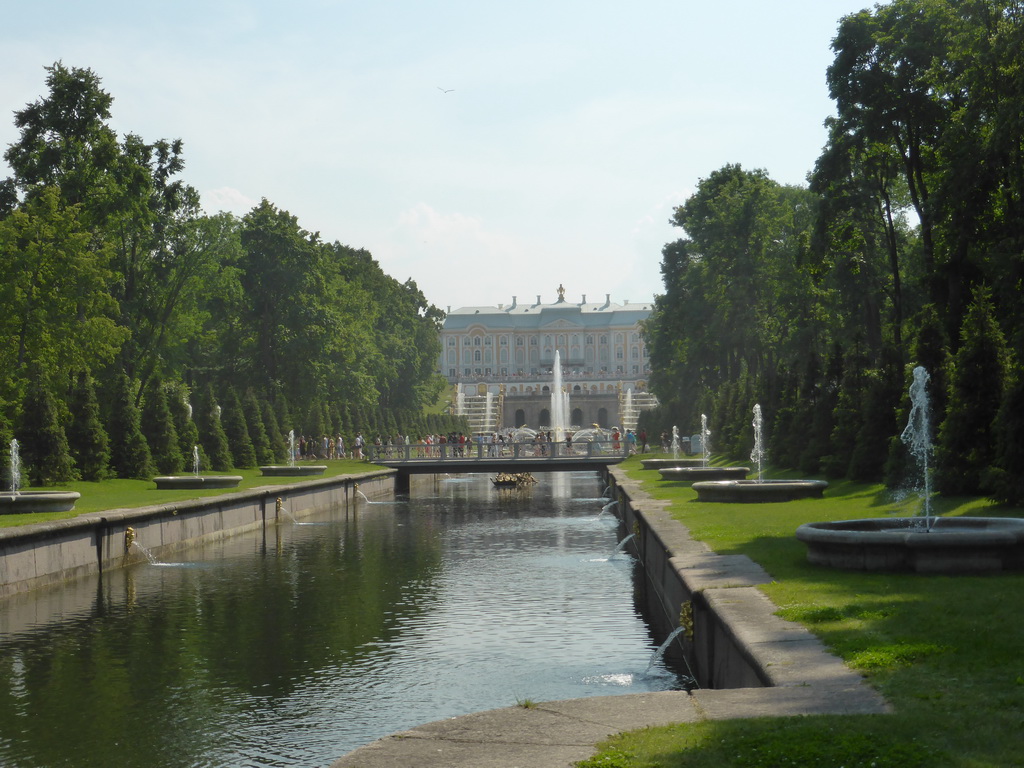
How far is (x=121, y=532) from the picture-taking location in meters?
21.2

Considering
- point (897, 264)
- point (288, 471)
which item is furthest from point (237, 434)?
point (897, 264)

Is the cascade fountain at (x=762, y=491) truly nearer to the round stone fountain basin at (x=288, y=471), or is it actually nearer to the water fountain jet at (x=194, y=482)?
the water fountain jet at (x=194, y=482)

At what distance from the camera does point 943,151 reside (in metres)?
28.3

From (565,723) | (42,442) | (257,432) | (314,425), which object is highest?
(314,425)

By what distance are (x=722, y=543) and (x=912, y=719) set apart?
930 centimetres

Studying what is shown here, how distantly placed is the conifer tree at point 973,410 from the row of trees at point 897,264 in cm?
2

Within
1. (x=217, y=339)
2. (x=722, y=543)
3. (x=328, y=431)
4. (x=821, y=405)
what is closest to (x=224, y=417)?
(x=217, y=339)

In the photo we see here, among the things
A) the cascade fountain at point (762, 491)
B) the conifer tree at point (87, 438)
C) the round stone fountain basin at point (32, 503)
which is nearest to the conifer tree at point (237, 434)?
the conifer tree at point (87, 438)

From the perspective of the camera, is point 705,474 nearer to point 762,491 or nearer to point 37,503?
point 762,491

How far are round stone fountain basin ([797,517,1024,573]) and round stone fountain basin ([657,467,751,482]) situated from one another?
19074mm

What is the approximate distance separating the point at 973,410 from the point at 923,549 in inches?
337

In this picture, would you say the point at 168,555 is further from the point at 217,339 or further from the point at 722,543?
the point at 217,339

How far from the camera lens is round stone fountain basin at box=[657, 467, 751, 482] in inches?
1253

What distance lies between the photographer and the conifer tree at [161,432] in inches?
1543
